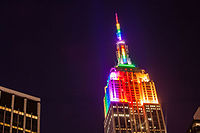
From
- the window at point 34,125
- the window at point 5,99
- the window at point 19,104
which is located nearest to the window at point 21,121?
the window at point 19,104

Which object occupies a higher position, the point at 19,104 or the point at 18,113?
the point at 19,104

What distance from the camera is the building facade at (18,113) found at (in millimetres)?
126812

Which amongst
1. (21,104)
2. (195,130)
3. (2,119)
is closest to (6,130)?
(2,119)

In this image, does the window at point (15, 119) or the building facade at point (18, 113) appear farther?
the window at point (15, 119)

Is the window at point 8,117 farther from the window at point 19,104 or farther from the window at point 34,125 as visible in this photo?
the window at point 34,125

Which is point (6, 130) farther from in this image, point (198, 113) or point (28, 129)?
point (198, 113)

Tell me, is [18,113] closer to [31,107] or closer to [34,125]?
[34,125]

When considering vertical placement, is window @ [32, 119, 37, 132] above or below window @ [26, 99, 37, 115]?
below

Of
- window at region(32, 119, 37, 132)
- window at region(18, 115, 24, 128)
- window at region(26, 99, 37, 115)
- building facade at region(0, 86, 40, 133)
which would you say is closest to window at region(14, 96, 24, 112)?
building facade at region(0, 86, 40, 133)

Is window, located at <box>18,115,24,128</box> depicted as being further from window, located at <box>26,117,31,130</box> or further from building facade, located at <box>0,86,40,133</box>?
window, located at <box>26,117,31,130</box>

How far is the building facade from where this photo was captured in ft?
416

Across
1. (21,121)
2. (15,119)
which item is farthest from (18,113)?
(21,121)

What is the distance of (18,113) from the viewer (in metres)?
133

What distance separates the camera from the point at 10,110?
429 feet
